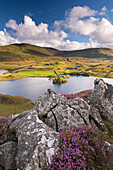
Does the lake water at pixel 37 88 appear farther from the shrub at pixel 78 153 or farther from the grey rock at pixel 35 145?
the shrub at pixel 78 153

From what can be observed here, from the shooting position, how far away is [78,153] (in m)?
5.84

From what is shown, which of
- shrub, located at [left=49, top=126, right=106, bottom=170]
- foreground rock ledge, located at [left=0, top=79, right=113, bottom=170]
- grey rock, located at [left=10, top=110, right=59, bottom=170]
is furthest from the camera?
foreground rock ledge, located at [left=0, top=79, right=113, bottom=170]

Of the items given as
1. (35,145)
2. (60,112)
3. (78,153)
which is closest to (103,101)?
(60,112)

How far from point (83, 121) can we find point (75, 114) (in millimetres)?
1064

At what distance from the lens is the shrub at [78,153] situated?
5500 millimetres

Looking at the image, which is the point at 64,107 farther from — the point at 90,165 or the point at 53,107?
the point at 90,165

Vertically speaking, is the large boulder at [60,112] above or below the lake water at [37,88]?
above

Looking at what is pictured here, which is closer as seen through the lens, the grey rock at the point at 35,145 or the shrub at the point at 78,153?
the shrub at the point at 78,153

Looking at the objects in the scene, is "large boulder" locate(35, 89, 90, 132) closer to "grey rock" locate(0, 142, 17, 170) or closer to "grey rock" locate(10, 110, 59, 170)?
"grey rock" locate(10, 110, 59, 170)

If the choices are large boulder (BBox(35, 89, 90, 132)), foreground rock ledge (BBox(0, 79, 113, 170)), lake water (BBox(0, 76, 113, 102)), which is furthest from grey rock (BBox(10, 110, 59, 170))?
lake water (BBox(0, 76, 113, 102))

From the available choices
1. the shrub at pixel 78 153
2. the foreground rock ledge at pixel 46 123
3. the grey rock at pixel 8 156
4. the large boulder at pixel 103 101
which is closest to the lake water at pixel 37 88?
the large boulder at pixel 103 101

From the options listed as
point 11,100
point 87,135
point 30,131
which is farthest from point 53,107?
point 11,100

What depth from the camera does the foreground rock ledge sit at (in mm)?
6305

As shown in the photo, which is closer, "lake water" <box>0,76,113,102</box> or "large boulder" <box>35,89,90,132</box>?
"large boulder" <box>35,89,90,132</box>
